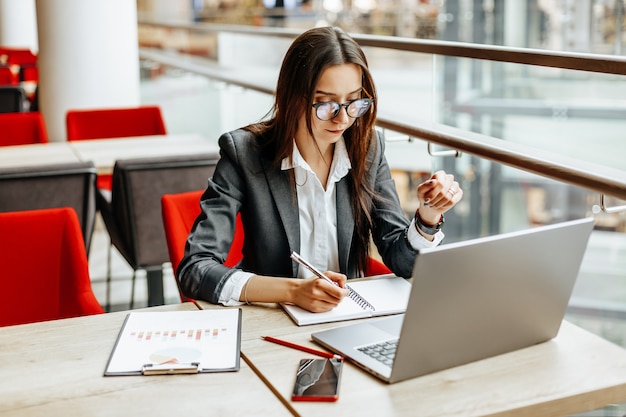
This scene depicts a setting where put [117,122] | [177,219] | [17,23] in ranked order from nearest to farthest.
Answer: [177,219], [117,122], [17,23]

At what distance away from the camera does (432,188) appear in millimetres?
1990

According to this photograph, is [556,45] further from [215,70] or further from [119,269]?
[119,269]

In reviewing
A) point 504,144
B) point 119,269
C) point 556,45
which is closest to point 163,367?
point 504,144

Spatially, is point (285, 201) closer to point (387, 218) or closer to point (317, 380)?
point (387, 218)

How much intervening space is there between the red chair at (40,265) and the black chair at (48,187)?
2.51 feet

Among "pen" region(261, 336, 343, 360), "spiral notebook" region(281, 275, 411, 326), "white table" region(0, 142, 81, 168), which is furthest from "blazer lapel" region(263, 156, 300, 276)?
"white table" region(0, 142, 81, 168)

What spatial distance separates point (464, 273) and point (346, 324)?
45 cm

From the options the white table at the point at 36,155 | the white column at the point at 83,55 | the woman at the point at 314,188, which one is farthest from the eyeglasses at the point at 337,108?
the white column at the point at 83,55

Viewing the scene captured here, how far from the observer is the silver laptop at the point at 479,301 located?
4.67 feet

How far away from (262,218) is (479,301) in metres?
0.86

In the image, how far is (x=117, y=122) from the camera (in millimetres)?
5156

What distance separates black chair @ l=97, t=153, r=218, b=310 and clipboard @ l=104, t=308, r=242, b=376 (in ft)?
5.49

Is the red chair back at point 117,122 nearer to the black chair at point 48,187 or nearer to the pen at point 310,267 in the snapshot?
the black chair at point 48,187

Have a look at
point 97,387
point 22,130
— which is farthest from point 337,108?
point 22,130
